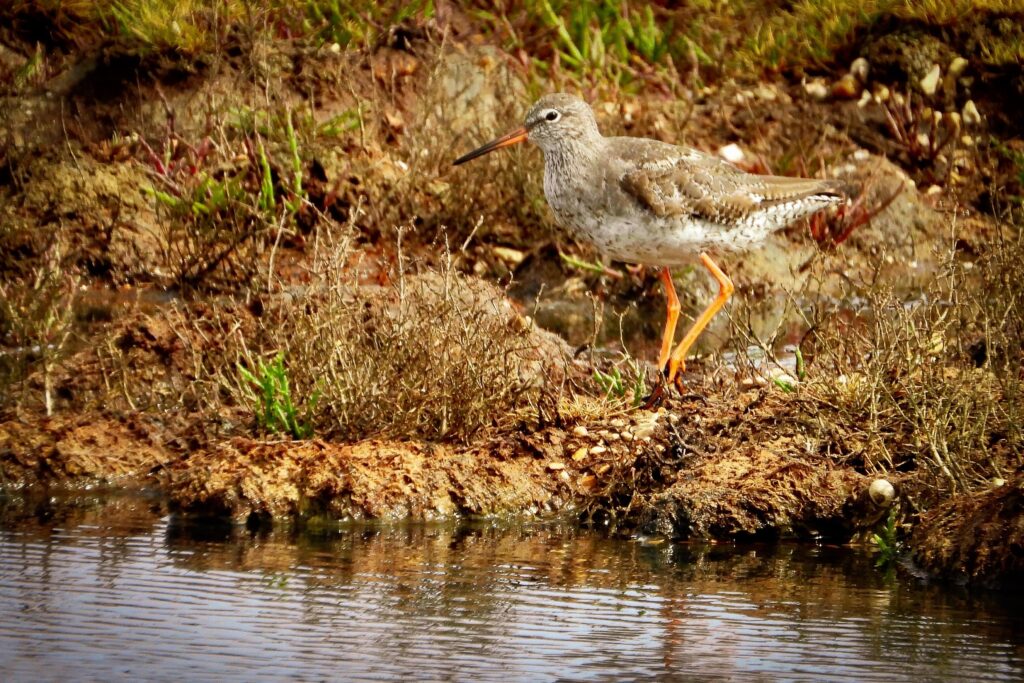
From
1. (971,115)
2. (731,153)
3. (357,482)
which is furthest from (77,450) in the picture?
(971,115)

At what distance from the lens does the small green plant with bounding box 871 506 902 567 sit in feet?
19.5

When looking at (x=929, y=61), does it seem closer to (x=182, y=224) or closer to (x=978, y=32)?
(x=978, y=32)

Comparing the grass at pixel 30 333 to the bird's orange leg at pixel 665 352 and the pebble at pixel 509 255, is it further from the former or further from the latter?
the pebble at pixel 509 255

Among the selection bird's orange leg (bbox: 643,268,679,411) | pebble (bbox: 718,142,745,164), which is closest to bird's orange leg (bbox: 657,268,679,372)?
bird's orange leg (bbox: 643,268,679,411)

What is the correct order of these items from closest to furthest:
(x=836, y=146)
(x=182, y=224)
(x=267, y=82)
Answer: (x=182, y=224), (x=267, y=82), (x=836, y=146)

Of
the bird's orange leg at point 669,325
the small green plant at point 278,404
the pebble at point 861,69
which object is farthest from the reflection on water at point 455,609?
the pebble at point 861,69

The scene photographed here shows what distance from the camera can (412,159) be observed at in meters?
11.1

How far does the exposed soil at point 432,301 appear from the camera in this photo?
6426mm

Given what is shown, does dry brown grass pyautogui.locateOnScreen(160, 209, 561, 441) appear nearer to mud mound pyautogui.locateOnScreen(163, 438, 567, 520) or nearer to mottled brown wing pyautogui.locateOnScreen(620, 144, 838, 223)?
mud mound pyautogui.locateOnScreen(163, 438, 567, 520)

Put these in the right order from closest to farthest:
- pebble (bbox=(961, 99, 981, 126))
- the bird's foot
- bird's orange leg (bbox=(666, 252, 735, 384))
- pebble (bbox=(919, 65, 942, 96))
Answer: the bird's foot
bird's orange leg (bbox=(666, 252, 735, 384))
pebble (bbox=(961, 99, 981, 126))
pebble (bbox=(919, 65, 942, 96))

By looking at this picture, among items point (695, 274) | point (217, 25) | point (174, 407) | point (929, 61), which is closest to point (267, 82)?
point (217, 25)

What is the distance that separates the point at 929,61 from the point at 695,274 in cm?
383

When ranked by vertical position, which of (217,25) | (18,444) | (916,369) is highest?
(217,25)

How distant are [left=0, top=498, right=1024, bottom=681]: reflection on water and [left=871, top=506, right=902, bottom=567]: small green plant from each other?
0.33ft
